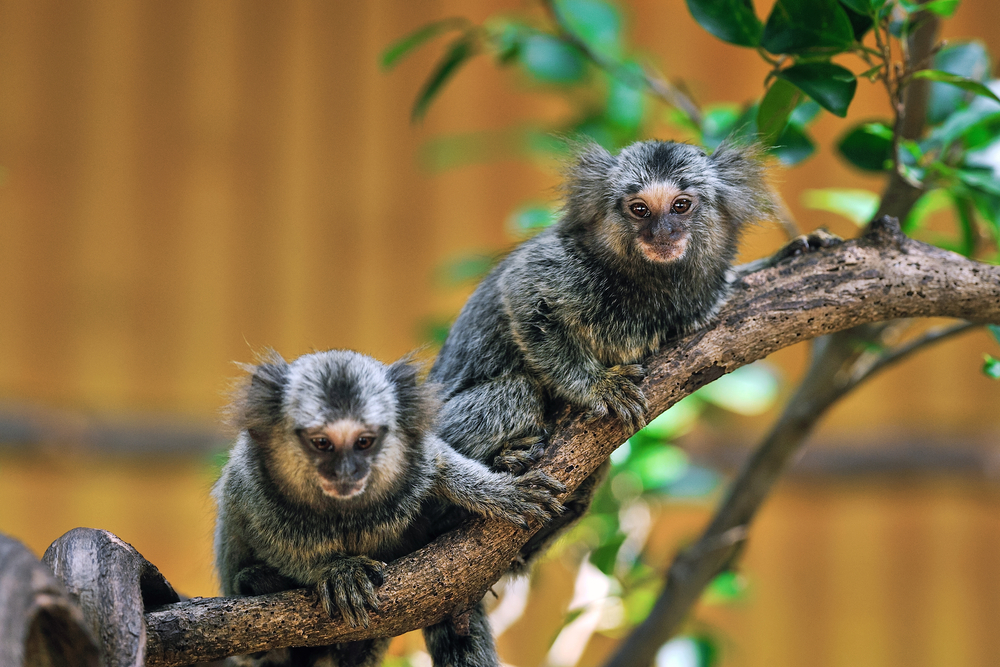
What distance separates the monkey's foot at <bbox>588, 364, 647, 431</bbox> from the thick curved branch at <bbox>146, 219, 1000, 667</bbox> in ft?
0.13

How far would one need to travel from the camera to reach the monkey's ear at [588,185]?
2322 mm

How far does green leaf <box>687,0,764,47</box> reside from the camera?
2297 mm

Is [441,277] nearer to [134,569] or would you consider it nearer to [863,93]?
[134,569]

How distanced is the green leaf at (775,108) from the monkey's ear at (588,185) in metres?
0.40

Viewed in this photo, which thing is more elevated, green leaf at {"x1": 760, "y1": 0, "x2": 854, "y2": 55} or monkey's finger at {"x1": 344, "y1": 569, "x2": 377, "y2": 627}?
green leaf at {"x1": 760, "y1": 0, "x2": 854, "y2": 55}

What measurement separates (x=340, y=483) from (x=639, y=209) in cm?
97

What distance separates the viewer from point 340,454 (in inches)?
77.7

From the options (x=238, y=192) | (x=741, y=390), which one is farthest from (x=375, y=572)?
(x=238, y=192)

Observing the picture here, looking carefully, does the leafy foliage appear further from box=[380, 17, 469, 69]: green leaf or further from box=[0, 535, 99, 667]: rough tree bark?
box=[0, 535, 99, 667]: rough tree bark

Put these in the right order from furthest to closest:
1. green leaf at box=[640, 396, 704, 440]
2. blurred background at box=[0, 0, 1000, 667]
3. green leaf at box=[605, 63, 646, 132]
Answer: blurred background at box=[0, 0, 1000, 667], green leaf at box=[605, 63, 646, 132], green leaf at box=[640, 396, 704, 440]

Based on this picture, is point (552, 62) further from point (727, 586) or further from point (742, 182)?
point (727, 586)

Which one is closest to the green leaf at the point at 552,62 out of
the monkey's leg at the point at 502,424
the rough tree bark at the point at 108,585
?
the monkey's leg at the point at 502,424

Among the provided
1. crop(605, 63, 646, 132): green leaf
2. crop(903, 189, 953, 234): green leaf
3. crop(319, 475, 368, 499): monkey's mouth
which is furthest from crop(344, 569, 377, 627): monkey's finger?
crop(605, 63, 646, 132): green leaf

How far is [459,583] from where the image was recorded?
1982 millimetres
